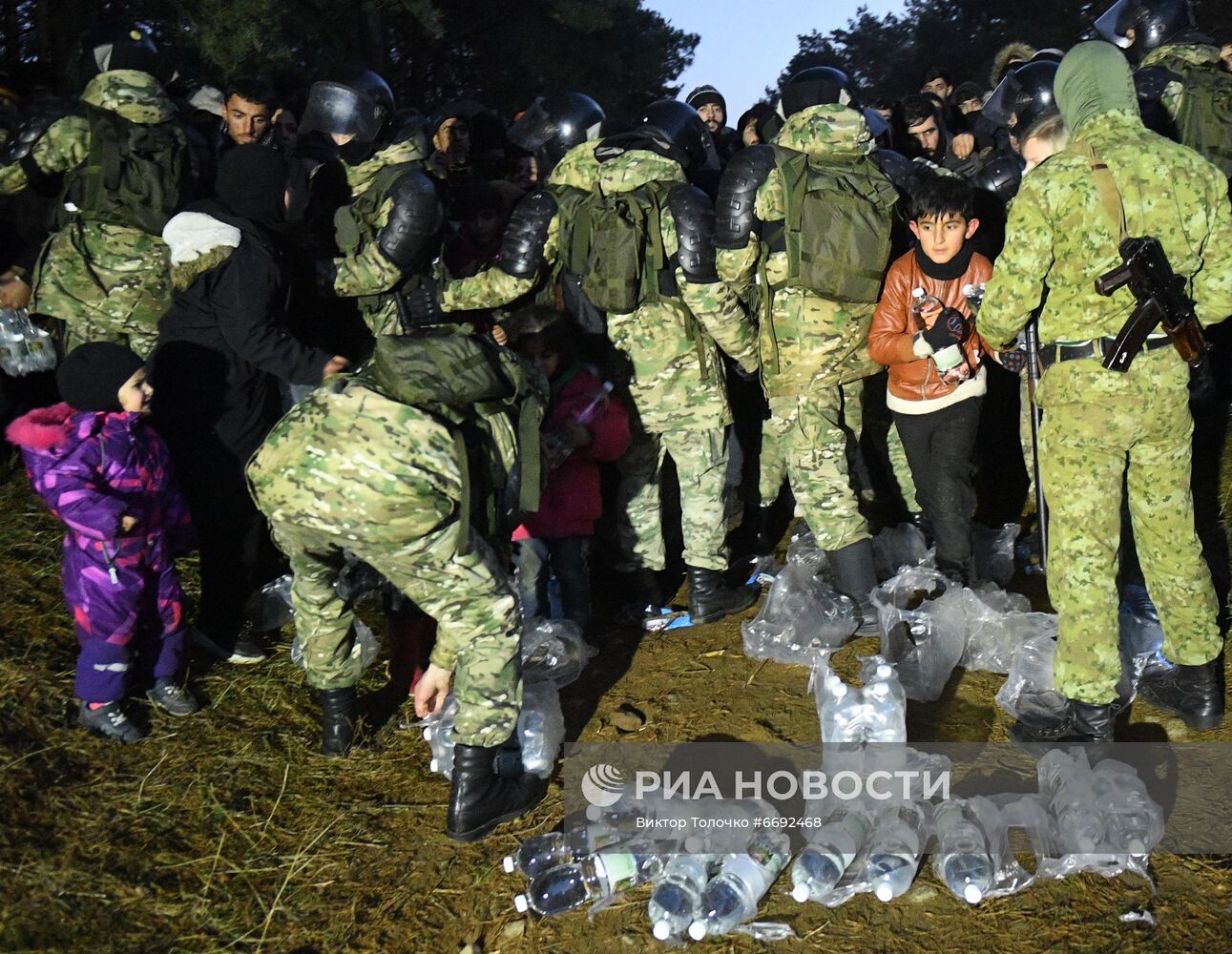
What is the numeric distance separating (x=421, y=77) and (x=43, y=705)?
9.46 metres

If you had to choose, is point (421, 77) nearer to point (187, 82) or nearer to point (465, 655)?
point (187, 82)

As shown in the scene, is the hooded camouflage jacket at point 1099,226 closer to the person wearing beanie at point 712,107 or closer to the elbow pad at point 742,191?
the elbow pad at point 742,191

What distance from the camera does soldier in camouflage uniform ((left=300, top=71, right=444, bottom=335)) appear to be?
16.1ft

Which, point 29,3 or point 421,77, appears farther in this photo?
point 421,77

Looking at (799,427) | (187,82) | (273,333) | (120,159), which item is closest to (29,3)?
(187,82)

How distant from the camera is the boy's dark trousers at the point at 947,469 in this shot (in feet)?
14.5

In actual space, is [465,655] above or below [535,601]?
above

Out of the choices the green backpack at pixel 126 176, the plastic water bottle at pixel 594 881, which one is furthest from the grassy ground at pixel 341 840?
the green backpack at pixel 126 176

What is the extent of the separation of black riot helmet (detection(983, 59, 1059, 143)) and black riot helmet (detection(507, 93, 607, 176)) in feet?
8.02

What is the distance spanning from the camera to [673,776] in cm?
373

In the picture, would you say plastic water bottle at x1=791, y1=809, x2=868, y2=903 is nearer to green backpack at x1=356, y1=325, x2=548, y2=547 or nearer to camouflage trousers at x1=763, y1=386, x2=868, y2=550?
green backpack at x1=356, y1=325, x2=548, y2=547

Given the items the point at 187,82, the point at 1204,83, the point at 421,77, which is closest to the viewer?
the point at 1204,83

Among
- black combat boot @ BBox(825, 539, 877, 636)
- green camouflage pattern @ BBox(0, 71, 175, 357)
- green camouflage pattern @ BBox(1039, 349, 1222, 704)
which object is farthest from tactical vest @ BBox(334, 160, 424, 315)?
green camouflage pattern @ BBox(1039, 349, 1222, 704)

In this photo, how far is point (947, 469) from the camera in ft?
14.7
